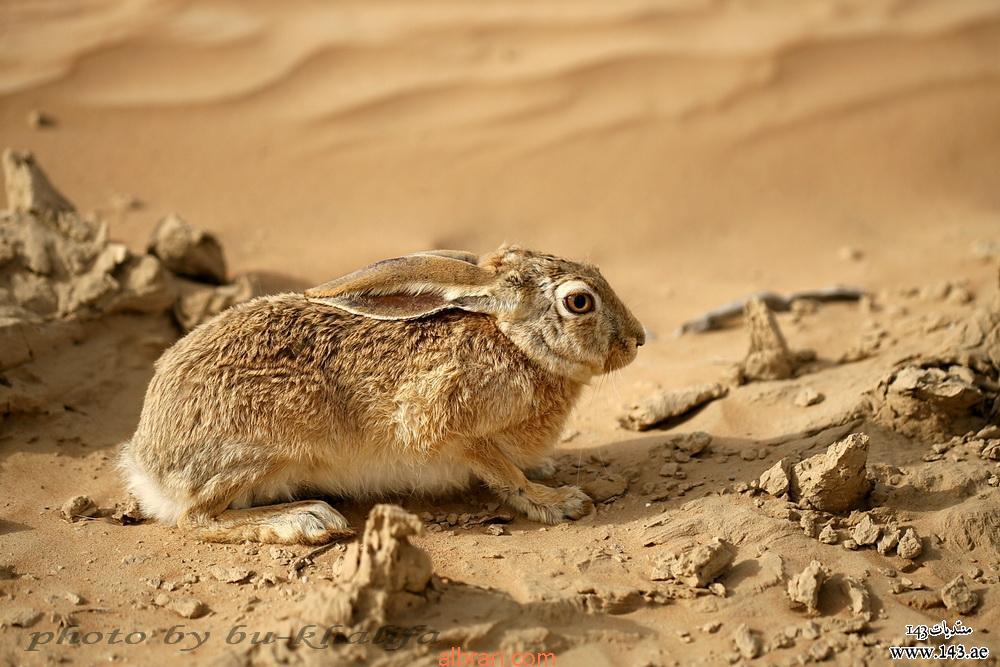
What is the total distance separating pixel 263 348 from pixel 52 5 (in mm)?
7518

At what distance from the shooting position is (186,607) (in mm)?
3719

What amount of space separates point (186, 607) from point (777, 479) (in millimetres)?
2550

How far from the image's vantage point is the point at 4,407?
5.09 meters

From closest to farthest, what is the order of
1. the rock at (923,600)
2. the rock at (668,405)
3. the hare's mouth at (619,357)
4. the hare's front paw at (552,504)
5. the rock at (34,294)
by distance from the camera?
the rock at (923,600) → the hare's front paw at (552,504) → the hare's mouth at (619,357) → the rock at (668,405) → the rock at (34,294)

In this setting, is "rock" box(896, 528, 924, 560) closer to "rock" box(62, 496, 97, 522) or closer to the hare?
the hare

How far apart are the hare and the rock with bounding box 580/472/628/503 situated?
0.14 meters

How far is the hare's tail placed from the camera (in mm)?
4297

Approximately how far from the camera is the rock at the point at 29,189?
6188 mm

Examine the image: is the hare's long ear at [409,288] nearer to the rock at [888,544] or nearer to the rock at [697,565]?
the rock at [697,565]

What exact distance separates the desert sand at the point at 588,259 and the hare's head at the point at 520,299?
0.69 meters

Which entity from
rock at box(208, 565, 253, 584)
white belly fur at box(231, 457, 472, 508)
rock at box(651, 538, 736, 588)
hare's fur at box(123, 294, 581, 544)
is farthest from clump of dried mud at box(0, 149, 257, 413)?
rock at box(651, 538, 736, 588)

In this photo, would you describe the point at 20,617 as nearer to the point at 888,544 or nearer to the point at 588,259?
the point at 588,259

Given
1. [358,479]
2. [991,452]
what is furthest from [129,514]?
[991,452]

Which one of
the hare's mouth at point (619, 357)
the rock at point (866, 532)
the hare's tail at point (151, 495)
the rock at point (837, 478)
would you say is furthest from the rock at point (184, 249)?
the rock at point (866, 532)
